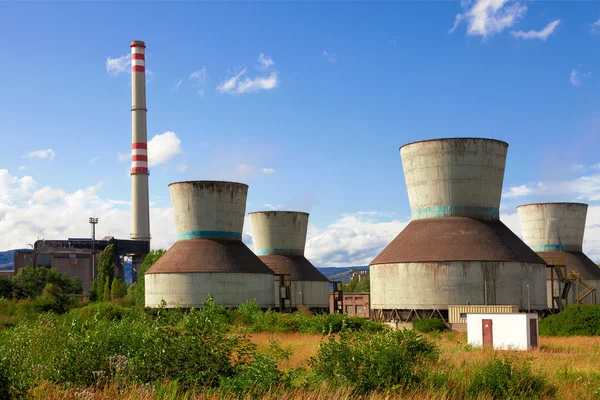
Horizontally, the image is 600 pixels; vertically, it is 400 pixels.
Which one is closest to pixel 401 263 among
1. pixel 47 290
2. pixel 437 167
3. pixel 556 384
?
pixel 437 167

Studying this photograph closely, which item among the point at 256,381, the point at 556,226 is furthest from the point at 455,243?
the point at 256,381

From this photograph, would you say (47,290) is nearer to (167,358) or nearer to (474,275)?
(474,275)

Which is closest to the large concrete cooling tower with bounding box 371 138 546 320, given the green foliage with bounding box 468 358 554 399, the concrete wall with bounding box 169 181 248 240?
the concrete wall with bounding box 169 181 248 240

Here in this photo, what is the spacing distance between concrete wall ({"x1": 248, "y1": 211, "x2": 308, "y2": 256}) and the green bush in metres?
54.2

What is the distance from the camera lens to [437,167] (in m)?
47.6

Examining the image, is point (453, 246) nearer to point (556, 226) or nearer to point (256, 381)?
point (556, 226)

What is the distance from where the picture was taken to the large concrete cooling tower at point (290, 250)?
6912 cm

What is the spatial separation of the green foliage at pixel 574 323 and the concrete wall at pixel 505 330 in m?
12.0

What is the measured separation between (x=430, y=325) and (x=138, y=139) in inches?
2870

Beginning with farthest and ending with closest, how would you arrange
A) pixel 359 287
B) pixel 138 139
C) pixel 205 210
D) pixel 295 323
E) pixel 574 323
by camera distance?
pixel 359 287, pixel 138 139, pixel 205 210, pixel 574 323, pixel 295 323

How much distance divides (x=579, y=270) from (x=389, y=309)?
1236 inches

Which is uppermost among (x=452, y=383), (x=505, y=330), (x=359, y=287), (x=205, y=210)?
(x=205, y=210)

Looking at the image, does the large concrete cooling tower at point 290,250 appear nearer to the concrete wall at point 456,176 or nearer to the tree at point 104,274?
the concrete wall at point 456,176

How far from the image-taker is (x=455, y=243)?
44531 mm
